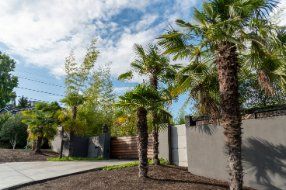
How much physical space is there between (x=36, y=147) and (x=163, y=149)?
1212 centimetres

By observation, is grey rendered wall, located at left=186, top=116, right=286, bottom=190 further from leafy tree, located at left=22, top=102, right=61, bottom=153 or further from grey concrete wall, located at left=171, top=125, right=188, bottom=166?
leafy tree, located at left=22, top=102, right=61, bottom=153

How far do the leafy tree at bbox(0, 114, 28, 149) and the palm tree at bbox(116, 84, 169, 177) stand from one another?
799 inches

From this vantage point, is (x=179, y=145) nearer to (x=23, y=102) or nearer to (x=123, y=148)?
(x=123, y=148)

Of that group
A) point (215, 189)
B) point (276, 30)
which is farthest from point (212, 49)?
point (215, 189)

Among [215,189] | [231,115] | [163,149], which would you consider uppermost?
[231,115]

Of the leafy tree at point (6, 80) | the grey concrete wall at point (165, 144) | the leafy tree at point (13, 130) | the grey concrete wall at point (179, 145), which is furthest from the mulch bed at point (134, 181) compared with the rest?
the leafy tree at point (6, 80)

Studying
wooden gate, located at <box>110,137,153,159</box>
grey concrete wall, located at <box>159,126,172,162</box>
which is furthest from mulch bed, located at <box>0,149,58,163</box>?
grey concrete wall, located at <box>159,126,172,162</box>

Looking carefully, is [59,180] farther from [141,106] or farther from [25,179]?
[141,106]

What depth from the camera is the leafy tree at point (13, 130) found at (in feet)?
93.0

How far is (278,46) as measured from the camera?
823cm

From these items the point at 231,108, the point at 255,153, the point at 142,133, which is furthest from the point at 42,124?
the point at 231,108

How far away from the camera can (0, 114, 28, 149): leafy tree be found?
1117 inches

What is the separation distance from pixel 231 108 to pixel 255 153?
2.29m

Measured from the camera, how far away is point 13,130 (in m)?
28.4
